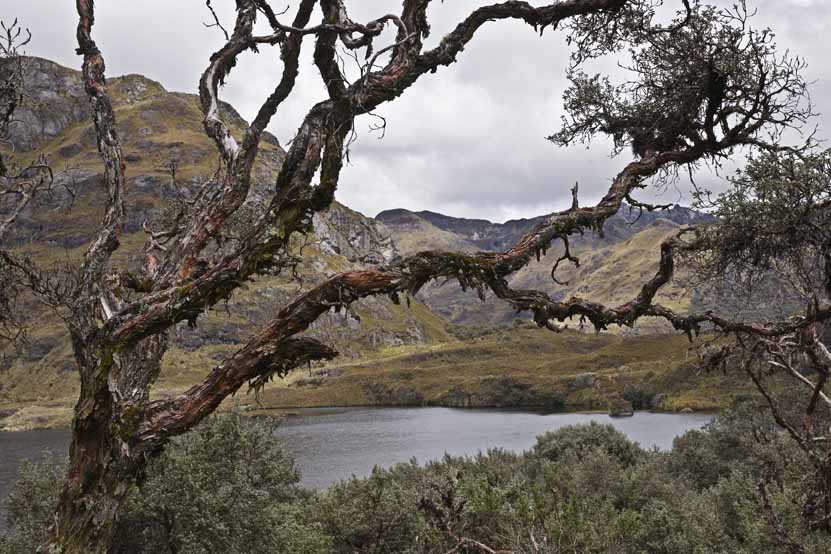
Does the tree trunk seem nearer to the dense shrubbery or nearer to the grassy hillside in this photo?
the dense shrubbery

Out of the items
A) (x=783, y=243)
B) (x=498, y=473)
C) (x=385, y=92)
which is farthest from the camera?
(x=498, y=473)

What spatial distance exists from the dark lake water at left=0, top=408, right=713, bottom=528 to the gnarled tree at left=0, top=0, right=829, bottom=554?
96.4 feet

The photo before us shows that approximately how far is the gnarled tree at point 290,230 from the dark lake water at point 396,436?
29.4 metres

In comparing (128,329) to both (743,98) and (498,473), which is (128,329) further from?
(498,473)

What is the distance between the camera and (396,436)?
61469 mm

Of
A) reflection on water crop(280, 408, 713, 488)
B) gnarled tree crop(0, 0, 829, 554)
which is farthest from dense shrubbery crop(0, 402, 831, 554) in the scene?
reflection on water crop(280, 408, 713, 488)

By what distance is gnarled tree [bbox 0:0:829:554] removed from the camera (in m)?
3.90

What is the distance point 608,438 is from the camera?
3061 cm

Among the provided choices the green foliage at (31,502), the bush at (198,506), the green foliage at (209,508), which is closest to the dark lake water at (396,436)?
the green foliage at (31,502)

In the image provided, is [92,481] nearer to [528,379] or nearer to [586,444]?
[586,444]

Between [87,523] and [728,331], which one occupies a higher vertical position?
[728,331]

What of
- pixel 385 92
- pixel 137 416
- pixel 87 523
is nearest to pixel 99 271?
pixel 137 416

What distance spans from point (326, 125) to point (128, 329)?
2084mm

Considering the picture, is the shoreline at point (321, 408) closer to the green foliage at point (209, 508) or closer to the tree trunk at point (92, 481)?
the green foliage at point (209, 508)
